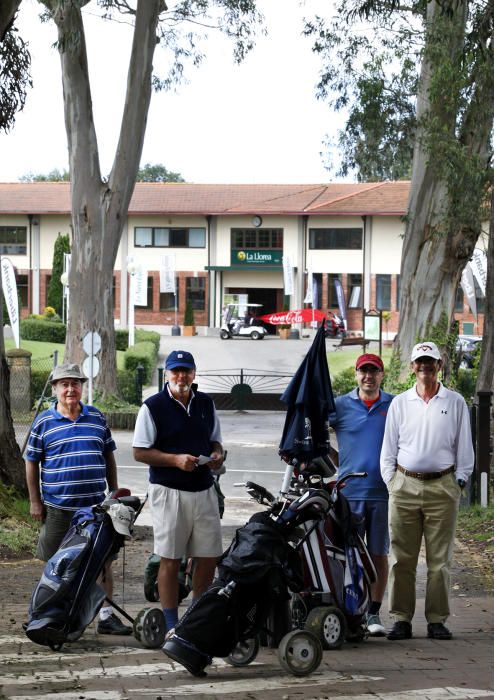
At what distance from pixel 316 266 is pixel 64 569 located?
5832 centimetres

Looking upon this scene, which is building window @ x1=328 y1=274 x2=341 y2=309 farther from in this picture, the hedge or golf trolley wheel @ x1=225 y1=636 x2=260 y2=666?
golf trolley wheel @ x1=225 y1=636 x2=260 y2=666

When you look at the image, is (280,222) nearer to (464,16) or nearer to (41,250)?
(41,250)

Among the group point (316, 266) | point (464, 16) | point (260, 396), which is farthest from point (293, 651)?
point (316, 266)

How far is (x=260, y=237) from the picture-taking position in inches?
2581

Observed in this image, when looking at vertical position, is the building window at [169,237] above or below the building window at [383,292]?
above

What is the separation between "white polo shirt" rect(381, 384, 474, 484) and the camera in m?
7.57

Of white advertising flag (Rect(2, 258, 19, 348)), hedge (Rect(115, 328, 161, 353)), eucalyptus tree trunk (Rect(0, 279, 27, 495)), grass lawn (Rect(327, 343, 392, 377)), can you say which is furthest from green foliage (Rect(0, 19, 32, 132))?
hedge (Rect(115, 328, 161, 353))

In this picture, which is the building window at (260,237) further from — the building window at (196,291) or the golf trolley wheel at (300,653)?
the golf trolley wheel at (300,653)

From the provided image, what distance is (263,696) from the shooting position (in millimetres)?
5902

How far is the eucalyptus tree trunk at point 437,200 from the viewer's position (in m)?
20.8

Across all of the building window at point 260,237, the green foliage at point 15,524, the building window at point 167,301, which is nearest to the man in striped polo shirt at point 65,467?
the green foliage at point 15,524

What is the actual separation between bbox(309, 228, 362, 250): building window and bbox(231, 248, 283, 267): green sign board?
7.55 feet

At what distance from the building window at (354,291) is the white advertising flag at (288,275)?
11.8ft

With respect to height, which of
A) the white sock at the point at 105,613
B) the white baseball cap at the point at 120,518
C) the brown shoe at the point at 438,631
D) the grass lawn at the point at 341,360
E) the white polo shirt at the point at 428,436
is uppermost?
the white polo shirt at the point at 428,436
